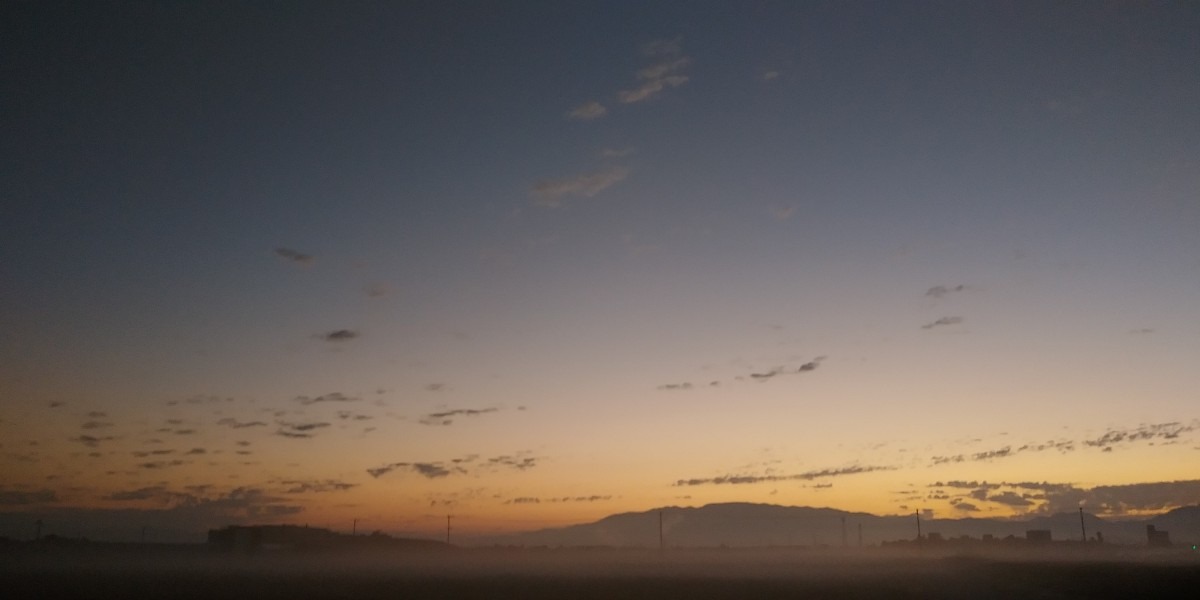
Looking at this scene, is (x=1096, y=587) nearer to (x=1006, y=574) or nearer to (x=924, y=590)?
(x=924, y=590)

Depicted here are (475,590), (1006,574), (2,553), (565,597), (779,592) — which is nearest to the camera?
(565,597)

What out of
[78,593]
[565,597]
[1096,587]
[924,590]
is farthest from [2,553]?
[1096,587]

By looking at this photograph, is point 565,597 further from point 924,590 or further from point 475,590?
point 924,590

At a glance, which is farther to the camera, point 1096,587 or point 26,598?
point 1096,587

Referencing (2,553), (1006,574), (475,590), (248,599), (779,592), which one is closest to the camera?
(248,599)

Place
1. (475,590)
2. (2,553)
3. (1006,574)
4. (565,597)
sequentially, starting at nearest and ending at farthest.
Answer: (565,597), (475,590), (1006,574), (2,553)

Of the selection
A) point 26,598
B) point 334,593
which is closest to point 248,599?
point 334,593

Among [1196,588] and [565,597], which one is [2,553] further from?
[1196,588]

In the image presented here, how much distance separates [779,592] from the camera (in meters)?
64.9

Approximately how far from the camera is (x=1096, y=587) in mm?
72188

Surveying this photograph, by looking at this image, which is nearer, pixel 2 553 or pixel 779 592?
pixel 779 592

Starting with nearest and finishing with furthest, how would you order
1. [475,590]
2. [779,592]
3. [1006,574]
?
[779,592]
[475,590]
[1006,574]

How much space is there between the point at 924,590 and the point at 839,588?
265 inches

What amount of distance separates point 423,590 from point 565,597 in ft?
50.2
